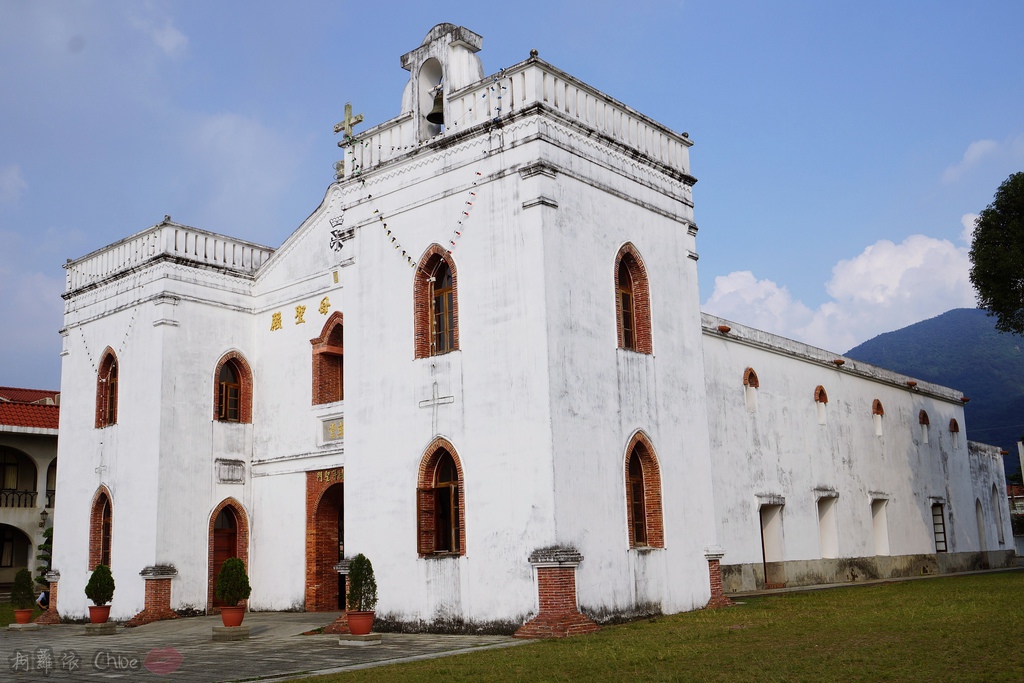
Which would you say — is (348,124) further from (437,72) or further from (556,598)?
(556,598)

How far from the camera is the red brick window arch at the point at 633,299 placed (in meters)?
17.2

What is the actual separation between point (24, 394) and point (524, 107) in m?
32.5

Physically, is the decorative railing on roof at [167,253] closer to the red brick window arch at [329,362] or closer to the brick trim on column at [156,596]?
the red brick window arch at [329,362]

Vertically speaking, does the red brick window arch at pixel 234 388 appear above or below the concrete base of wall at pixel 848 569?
above

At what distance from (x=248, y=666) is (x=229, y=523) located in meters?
10.8

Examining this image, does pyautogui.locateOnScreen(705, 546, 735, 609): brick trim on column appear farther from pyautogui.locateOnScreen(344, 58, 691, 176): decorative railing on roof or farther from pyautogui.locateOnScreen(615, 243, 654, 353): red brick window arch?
pyautogui.locateOnScreen(344, 58, 691, 176): decorative railing on roof

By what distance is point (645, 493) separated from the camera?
1681 cm

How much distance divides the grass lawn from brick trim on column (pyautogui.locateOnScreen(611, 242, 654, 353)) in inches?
185

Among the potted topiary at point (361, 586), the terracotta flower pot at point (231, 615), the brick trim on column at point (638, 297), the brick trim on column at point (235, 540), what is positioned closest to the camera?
the potted topiary at point (361, 586)

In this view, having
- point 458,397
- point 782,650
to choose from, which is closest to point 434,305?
point 458,397

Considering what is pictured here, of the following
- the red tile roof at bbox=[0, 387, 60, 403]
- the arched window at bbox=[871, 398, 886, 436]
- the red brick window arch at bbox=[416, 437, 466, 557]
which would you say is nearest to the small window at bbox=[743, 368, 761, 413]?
the arched window at bbox=[871, 398, 886, 436]

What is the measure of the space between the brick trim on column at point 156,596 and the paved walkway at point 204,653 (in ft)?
4.34

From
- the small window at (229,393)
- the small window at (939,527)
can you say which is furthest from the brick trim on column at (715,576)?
the small window at (939,527)

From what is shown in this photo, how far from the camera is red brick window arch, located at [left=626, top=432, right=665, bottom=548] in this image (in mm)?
16531
